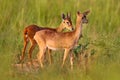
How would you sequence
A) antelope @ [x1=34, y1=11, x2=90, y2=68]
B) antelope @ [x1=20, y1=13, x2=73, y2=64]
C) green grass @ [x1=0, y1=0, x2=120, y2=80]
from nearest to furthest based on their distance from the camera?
green grass @ [x1=0, y1=0, x2=120, y2=80] → antelope @ [x1=34, y1=11, x2=90, y2=68] → antelope @ [x1=20, y1=13, x2=73, y2=64]

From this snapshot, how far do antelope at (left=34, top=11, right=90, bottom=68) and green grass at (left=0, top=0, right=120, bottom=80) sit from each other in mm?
233

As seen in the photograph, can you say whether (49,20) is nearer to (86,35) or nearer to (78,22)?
(86,35)

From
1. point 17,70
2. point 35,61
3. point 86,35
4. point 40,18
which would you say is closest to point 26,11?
point 40,18

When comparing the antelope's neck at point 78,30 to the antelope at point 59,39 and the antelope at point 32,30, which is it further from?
the antelope at point 32,30

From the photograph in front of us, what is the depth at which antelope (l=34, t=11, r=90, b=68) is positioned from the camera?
743 centimetres

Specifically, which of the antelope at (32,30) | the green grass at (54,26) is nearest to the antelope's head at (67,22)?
the antelope at (32,30)

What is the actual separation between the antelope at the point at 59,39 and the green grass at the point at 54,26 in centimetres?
23

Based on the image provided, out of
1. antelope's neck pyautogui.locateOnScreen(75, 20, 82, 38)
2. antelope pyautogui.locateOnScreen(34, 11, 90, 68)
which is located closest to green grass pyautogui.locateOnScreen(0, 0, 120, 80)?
antelope pyautogui.locateOnScreen(34, 11, 90, 68)

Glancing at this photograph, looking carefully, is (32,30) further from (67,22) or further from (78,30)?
(78,30)

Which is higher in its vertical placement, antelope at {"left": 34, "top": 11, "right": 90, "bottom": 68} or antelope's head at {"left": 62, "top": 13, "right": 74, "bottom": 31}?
antelope's head at {"left": 62, "top": 13, "right": 74, "bottom": 31}

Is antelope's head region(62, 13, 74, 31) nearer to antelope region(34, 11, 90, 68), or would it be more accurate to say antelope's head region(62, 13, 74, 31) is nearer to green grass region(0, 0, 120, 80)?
green grass region(0, 0, 120, 80)

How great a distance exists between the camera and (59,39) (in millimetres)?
7516

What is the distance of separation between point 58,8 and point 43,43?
283 centimetres

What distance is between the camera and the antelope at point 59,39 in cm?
743
